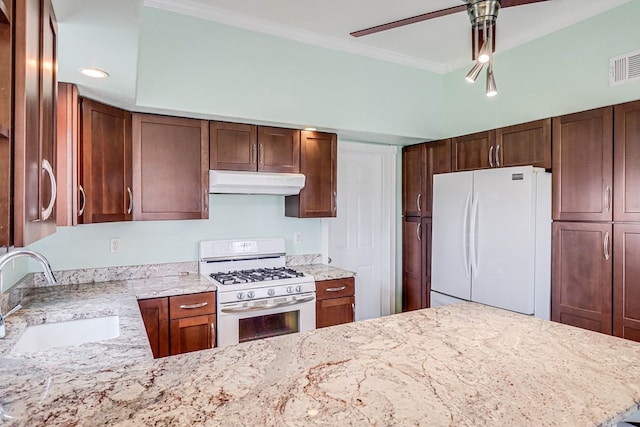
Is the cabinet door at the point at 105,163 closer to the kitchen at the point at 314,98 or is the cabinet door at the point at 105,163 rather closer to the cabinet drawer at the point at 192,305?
the kitchen at the point at 314,98

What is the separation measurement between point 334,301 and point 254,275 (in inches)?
27.1

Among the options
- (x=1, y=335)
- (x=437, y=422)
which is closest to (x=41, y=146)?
(x=1, y=335)

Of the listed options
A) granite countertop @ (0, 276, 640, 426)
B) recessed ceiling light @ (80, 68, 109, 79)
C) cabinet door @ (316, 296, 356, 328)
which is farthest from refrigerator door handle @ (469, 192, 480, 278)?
recessed ceiling light @ (80, 68, 109, 79)

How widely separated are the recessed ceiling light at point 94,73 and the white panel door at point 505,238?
2.65 meters

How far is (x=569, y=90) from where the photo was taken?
2.99 metres

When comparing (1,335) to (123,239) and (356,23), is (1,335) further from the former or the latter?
(356,23)

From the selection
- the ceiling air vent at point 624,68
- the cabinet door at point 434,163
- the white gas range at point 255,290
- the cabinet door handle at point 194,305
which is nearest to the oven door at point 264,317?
the white gas range at point 255,290

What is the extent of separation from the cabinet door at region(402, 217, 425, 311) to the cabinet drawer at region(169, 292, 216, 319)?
6.99ft

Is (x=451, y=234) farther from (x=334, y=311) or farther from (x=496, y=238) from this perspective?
(x=334, y=311)

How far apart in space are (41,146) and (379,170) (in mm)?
3420

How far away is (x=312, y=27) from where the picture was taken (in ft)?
10.3

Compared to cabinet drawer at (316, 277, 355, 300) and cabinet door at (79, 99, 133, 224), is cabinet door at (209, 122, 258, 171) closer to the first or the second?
cabinet door at (79, 99, 133, 224)

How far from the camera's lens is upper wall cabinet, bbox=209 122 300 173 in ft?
10.0

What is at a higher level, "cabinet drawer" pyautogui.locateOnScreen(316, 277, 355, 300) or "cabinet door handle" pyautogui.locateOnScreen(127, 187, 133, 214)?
"cabinet door handle" pyautogui.locateOnScreen(127, 187, 133, 214)
